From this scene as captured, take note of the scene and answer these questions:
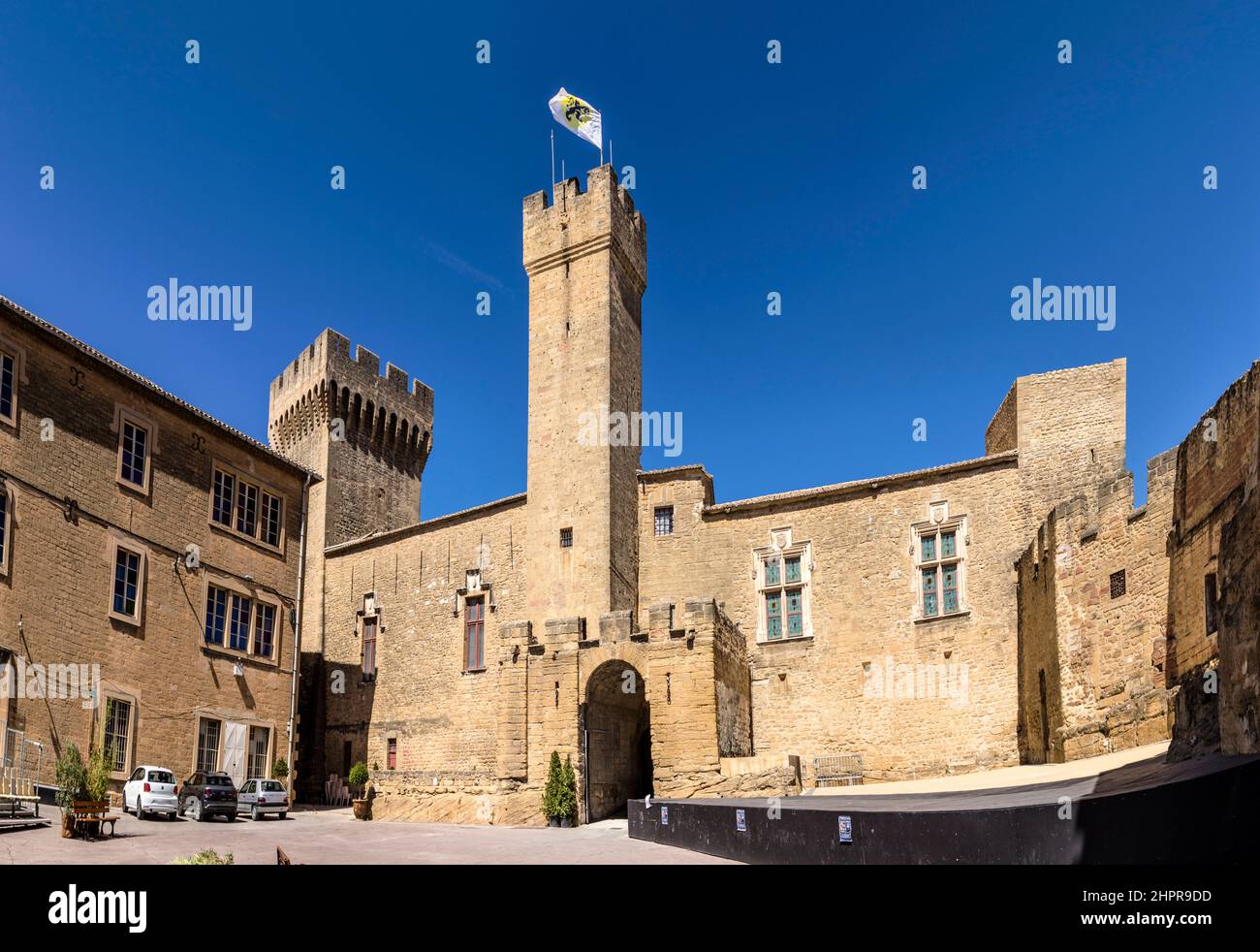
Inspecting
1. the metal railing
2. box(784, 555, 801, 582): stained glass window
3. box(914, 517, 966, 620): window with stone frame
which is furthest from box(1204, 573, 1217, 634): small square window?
box(784, 555, 801, 582): stained glass window

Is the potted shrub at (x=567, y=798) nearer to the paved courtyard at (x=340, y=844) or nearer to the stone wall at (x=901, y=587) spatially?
the paved courtyard at (x=340, y=844)

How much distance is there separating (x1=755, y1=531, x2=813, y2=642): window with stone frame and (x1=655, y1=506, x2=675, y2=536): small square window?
271cm

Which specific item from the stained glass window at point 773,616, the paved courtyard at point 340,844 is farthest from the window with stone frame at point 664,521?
the paved courtyard at point 340,844

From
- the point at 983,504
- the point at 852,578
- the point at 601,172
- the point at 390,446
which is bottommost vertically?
the point at 852,578

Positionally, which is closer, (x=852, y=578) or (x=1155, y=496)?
(x=1155, y=496)

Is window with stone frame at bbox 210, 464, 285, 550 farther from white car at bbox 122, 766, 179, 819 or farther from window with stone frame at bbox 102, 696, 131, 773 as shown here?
white car at bbox 122, 766, 179, 819

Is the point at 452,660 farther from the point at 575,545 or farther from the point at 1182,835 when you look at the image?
the point at 1182,835

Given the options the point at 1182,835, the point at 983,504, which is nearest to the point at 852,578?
the point at 983,504

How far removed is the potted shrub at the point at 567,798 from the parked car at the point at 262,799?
21.0 ft

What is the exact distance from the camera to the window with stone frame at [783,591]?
92.3 feet

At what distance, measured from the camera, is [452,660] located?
103 ft

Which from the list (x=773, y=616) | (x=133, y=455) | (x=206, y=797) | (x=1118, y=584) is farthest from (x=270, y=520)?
(x=1118, y=584)

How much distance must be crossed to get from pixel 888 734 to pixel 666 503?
867 centimetres

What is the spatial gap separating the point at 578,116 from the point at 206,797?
21572 millimetres
